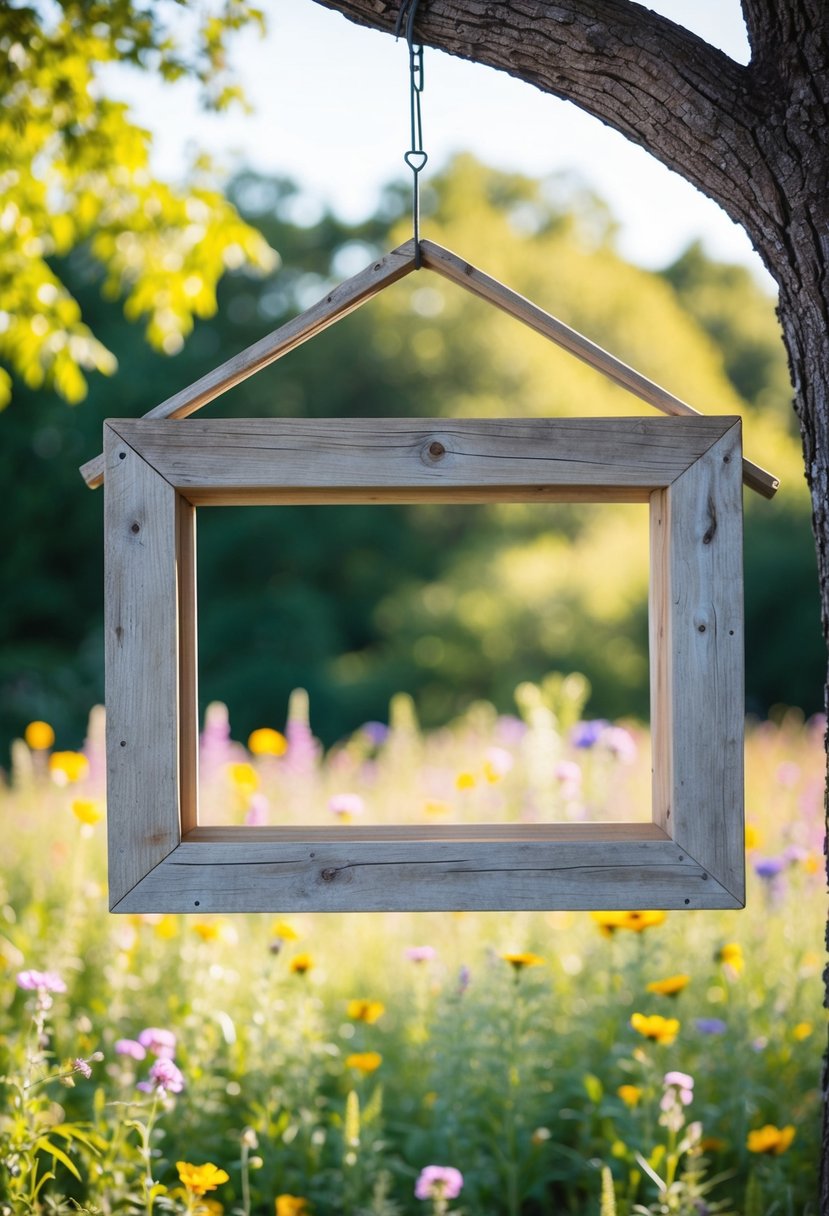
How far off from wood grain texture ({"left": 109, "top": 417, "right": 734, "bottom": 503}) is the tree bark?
8.5 inches

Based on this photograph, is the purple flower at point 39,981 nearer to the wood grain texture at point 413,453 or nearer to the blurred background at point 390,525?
the wood grain texture at point 413,453

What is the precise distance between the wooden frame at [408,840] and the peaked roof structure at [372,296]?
69mm

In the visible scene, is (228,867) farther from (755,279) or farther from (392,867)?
(755,279)

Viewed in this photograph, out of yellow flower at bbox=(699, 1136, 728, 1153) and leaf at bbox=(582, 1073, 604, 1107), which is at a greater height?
leaf at bbox=(582, 1073, 604, 1107)

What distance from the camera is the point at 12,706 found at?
1205 cm

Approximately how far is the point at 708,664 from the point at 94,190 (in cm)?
273

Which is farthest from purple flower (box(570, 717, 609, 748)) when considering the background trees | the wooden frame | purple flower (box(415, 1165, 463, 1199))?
the background trees

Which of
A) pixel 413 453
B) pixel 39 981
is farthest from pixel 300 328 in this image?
pixel 39 981

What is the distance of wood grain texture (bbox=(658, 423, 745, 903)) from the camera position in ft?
5.26

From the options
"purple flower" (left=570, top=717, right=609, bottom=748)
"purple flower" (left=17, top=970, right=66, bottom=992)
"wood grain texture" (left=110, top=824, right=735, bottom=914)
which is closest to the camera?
"wood grain texture" (left=110, top=824, right=735, bottom=914)

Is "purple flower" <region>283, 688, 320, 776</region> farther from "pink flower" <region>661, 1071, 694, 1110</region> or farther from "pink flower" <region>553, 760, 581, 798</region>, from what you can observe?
"pink flower" <region>661, 1071, 694, 1110</region>

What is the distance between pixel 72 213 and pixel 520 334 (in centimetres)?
1173

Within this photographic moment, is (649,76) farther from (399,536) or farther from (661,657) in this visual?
(399,536)

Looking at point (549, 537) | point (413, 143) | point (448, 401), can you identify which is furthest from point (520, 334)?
point (413, 143)
